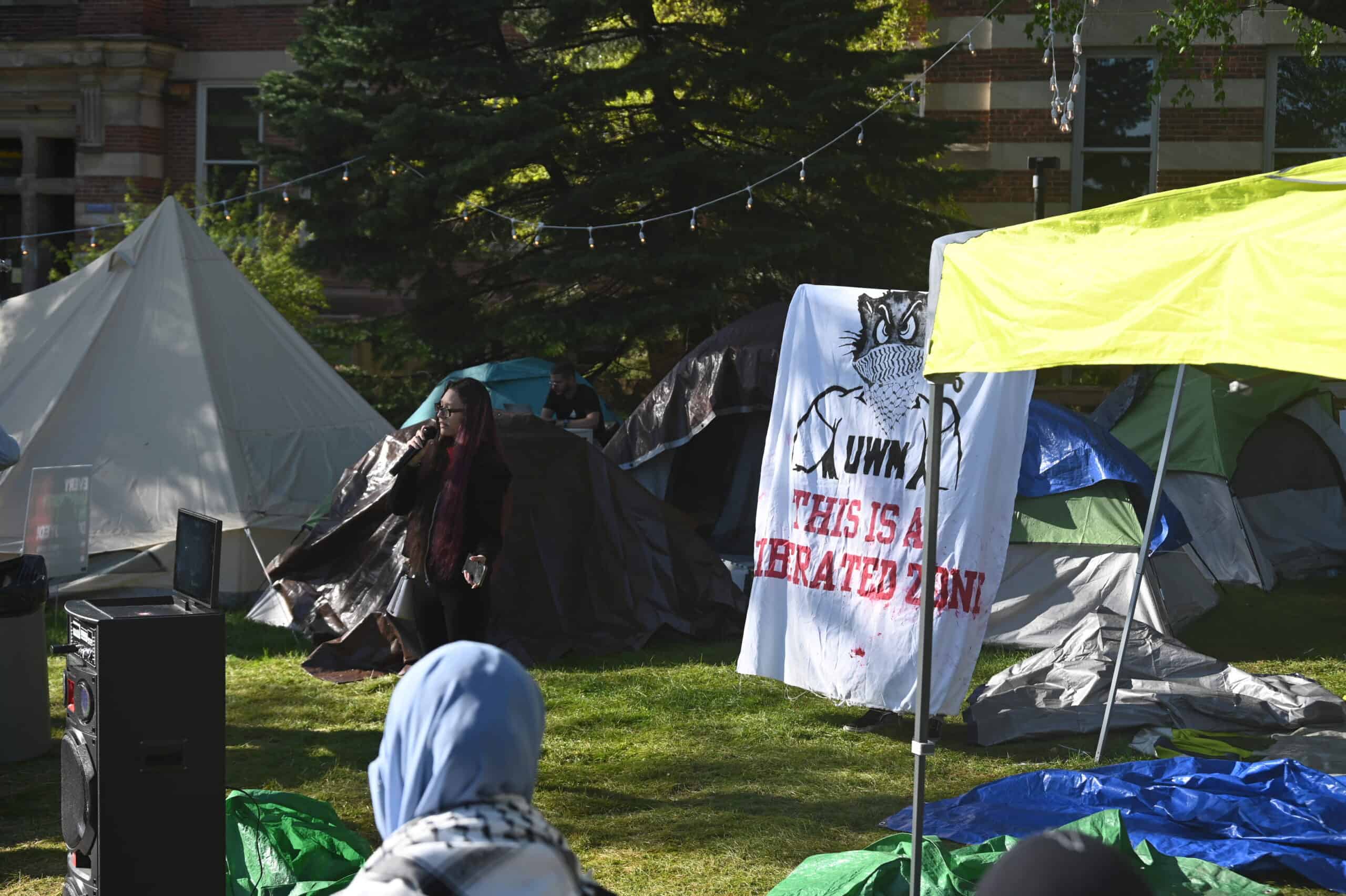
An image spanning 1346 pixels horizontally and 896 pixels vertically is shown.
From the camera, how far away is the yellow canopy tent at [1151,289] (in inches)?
127

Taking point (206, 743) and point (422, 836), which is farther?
point (206, 743)

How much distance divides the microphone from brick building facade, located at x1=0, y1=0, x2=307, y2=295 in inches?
581

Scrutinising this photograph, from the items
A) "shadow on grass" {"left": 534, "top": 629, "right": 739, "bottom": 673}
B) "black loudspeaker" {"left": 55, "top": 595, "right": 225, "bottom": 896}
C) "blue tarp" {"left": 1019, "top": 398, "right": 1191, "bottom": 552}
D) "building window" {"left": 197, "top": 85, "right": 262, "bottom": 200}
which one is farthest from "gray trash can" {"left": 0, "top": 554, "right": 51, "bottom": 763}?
"building window" {"left": 197, "top": 85, "right": 262, "bottom": 200}

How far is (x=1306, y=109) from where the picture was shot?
16.5m

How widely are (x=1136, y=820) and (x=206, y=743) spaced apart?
322cm

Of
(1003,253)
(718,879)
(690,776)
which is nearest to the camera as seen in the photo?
(1003,253)

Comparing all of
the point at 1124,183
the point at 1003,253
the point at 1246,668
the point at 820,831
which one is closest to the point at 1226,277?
the point at 1003,253

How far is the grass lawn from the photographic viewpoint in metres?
4.94

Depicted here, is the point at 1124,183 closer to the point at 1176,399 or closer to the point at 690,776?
the point at 1176,399

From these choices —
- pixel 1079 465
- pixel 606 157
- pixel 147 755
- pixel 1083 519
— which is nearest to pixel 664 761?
pixel 147 755

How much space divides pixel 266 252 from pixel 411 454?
10.9 m

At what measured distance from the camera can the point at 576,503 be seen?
8.55 m

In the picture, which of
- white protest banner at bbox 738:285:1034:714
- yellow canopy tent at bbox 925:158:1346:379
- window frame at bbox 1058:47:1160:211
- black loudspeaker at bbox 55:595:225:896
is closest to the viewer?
yellow canopy tent at bbox 925:158:1346:379

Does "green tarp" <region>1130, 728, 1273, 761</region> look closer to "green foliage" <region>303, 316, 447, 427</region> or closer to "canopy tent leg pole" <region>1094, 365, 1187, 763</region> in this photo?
"canopy tent leg pole" <region>1094, 365, 1187, 763</region>
